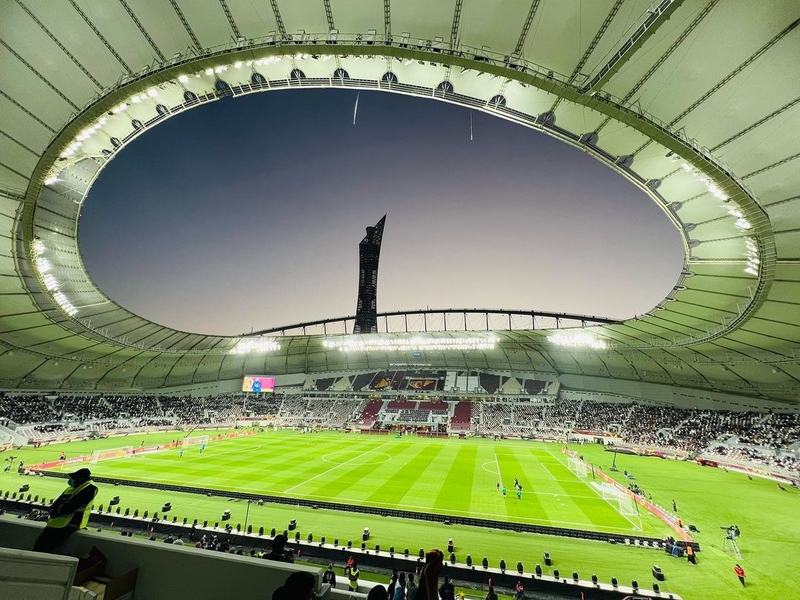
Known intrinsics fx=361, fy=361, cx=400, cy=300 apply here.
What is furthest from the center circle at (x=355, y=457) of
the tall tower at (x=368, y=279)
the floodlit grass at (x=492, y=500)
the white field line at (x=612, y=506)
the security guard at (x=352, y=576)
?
the tall tower at (x=368, y=279)

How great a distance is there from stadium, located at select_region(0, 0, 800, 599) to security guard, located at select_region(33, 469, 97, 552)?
204mm

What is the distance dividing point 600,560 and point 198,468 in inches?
1219

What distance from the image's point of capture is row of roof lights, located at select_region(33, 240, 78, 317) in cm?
2599

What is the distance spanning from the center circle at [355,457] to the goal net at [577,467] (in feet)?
58.1

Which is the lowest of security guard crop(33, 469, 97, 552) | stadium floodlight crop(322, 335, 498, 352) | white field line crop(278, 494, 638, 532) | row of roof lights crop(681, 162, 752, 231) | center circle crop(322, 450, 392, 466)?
white field line crop(278, 494, 638, 532)

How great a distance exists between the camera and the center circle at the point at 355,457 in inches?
1417

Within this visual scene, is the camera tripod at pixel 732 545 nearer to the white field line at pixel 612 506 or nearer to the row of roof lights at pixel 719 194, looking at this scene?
the white field line at pixel 612 506

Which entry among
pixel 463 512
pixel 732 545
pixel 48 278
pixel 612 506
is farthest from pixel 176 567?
pixel 48 278

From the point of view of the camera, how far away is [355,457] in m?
38.8

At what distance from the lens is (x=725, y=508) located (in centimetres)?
2323

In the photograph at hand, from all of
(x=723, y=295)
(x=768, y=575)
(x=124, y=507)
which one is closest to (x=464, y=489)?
(x=768, y=575)

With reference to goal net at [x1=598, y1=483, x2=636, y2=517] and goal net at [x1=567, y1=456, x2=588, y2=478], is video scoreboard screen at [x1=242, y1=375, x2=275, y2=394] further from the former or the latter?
goal net at [x1=598, y1=483, x2=636, y2=517]

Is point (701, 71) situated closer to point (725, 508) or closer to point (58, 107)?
point (725, 508)

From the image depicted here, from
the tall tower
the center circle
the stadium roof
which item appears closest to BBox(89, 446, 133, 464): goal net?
the stadium roof
